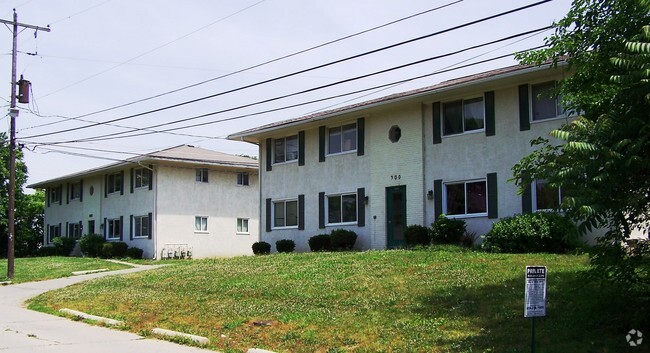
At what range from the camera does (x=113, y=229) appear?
41.0m

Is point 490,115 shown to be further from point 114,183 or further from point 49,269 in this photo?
point 114,183

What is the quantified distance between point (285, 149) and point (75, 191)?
76.6 feet

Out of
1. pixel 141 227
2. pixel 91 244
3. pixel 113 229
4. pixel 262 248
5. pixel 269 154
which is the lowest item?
pixel 91 244

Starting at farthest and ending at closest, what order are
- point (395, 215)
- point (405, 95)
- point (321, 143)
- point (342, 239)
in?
point (321, 143) → point (342, 239) → point (395, 215) → point (405, 95)

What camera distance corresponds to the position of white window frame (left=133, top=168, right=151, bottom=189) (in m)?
37.7

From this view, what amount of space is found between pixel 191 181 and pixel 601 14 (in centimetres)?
3097

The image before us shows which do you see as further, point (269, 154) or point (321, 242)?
point (269, 154)

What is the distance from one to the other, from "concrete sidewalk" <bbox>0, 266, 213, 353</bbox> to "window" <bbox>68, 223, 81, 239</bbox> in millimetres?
29597

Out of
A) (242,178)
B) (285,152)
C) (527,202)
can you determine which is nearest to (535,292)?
(527,202)

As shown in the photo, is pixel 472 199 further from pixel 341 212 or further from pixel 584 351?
pixel 584 351

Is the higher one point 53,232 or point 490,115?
point 490,115

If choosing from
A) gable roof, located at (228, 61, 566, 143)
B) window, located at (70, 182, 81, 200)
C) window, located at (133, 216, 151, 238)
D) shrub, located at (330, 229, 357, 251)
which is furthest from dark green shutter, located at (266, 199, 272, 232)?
window, located at (70, 182, 81, 200)

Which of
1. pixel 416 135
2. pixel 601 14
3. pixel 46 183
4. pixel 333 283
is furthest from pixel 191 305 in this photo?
pixel 46 183

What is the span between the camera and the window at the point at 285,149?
28828 mm
